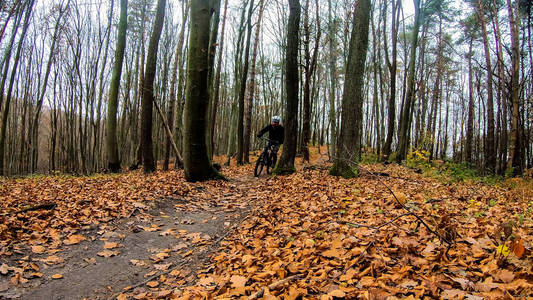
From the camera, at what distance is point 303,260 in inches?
109

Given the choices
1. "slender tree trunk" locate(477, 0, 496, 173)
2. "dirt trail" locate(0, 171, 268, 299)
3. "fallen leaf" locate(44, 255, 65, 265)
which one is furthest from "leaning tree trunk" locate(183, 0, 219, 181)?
"slender tree trunk" locate(477, 0, 496, 173)

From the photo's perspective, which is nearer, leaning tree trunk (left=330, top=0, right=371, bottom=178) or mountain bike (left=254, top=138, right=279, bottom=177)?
leaning tree trunk (left=330, top=0, right=371, bottom=178)

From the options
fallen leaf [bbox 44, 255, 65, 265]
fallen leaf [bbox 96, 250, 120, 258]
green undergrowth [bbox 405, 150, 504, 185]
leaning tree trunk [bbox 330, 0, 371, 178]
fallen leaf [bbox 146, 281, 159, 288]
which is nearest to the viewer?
fallen leaf [bbox 146, 281, 159, 288]

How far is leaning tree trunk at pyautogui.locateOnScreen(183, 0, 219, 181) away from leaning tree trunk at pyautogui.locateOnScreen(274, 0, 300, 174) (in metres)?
2.75

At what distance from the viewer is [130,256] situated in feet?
11.4

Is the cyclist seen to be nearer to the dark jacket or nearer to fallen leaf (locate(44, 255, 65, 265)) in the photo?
the dark jacket

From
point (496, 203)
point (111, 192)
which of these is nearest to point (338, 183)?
point (496, 203)

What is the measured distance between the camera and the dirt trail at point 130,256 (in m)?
2.73

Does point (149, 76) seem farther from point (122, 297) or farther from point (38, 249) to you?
point (122, 297)

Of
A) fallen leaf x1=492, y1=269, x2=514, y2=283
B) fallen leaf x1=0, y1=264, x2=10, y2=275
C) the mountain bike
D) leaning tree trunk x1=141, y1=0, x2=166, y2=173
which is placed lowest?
fallen leaf x1=0, y1=264, x2=10, y2=275

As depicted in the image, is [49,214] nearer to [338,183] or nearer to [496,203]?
[338,183]

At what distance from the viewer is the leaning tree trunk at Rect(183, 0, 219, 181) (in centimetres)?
737

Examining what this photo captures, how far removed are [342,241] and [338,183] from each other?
11.3 ft

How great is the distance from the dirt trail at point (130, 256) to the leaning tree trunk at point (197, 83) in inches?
98.3
